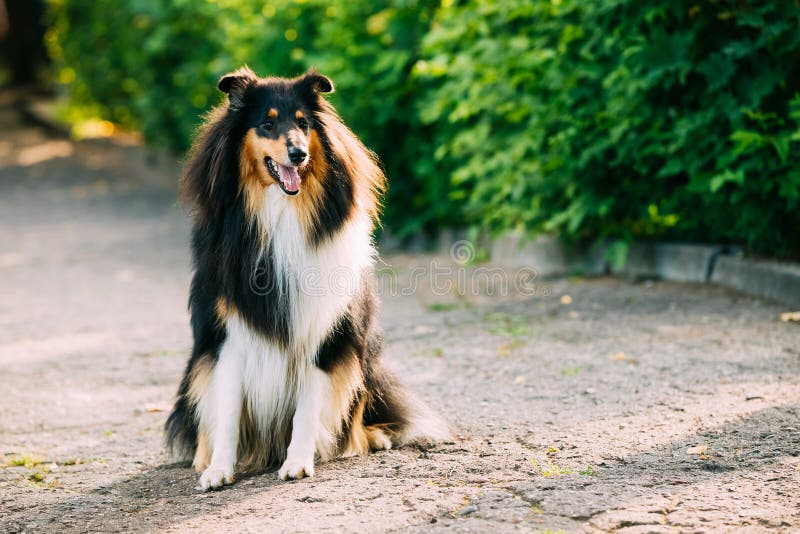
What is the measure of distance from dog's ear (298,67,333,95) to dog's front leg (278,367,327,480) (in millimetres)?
1262

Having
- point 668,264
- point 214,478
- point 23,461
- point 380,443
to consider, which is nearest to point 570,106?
point 668,264

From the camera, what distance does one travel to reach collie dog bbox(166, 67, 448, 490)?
378 cm

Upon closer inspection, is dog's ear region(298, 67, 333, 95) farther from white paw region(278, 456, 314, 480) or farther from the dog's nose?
white paw region(278, 456, 314, 480)

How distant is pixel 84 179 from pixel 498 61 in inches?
420

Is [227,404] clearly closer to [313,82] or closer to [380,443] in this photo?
[380,443]

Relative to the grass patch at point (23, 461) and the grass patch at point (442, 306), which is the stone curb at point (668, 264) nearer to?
the grass patch at point (442, 306)

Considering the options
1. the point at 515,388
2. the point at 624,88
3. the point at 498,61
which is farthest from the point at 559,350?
the point at 498,61

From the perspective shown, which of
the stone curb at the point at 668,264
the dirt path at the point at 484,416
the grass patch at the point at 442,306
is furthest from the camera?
the grass patch at the point at 442,306

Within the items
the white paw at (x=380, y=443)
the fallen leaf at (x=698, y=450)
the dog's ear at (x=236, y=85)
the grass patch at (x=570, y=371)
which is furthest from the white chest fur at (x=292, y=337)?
the grass patch at (x=570, y=371)

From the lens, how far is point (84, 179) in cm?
1594

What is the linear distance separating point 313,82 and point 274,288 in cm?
98

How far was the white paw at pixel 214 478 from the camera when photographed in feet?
12.0

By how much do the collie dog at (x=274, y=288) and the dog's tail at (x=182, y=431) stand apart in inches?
0.6

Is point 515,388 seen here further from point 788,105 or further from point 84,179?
point 84,179
